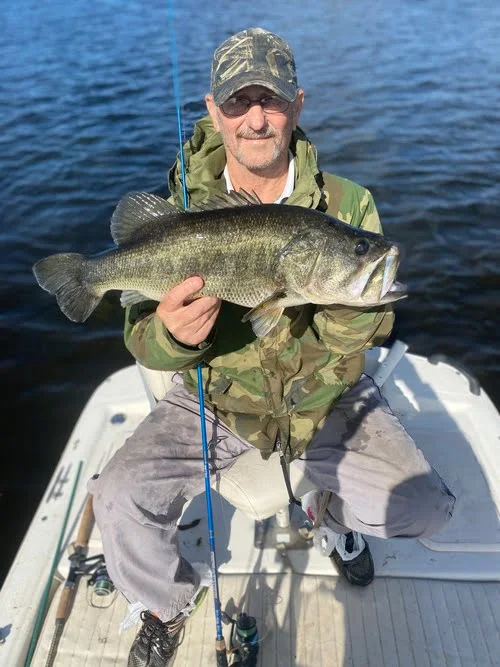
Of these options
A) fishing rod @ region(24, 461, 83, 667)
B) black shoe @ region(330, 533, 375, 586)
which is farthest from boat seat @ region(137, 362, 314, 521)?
fishing rod @ region(24, 461, 83, 667)

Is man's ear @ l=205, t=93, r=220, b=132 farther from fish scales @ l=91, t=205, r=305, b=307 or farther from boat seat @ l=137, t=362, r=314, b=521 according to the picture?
boat seat @ l=137, t=362, r=314, b=521

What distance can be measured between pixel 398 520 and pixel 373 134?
38.2ft

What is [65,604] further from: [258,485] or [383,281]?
[383,281]

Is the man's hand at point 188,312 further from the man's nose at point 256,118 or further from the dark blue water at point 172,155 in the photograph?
the dark blue water at point 172,155

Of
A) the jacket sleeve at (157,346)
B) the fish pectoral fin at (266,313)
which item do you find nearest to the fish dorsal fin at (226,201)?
the fish pectoral fin at (266,313)

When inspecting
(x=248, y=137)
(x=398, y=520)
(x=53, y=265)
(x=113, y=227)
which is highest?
(x=248, y=137)

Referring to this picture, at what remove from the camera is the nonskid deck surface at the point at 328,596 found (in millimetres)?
3129

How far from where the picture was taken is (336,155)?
11.8 meters

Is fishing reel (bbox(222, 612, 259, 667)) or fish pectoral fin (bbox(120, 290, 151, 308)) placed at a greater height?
fish pectoral fin (bbox(120, 290, 151, 308))

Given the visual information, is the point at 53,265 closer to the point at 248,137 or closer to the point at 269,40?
the point at 248,137

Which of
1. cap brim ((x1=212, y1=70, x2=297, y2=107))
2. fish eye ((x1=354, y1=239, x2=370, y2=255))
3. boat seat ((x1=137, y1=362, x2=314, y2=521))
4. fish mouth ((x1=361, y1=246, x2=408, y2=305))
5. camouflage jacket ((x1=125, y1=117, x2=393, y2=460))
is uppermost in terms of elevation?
cap brim ((x1=212, y1=70, x2=297, y2=107))

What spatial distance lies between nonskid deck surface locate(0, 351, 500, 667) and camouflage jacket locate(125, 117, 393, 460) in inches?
38.8

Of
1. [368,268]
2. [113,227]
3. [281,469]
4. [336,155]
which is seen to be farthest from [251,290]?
[336,155]

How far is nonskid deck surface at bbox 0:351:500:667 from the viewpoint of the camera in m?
3.13
